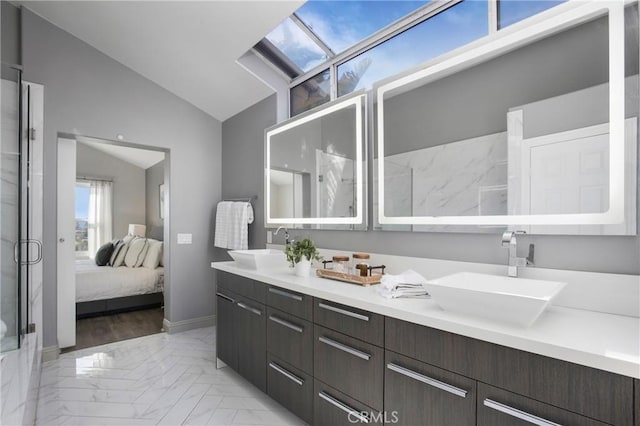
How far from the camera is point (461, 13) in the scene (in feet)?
6.38

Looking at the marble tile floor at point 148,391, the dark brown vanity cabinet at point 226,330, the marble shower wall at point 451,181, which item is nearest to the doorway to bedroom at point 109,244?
the marble tile floor at point 148,391

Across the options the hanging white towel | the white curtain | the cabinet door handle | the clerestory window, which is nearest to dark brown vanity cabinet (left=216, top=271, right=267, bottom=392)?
the cabinet door handle

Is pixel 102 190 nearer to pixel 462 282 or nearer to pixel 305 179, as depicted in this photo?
pixel 305 179

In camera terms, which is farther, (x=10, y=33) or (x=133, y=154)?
(x=133, y=154)

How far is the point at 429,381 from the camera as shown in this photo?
1265 millimetres

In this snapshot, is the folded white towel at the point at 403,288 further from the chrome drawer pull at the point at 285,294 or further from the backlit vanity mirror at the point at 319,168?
the backlit vanity mirror at the point at 319,168

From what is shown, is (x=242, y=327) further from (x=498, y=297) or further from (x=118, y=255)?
(x=118, y=255)

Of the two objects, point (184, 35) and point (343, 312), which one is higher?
point (184, 35)

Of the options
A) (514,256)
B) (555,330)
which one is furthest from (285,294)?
(555,330)

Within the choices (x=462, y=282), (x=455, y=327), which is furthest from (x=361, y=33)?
(x=455, y=327)

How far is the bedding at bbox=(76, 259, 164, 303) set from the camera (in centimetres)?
401

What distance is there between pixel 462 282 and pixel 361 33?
2017 millimetres

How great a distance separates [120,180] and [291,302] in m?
6.27

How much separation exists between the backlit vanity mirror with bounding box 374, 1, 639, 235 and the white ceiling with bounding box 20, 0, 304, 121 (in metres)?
1.29
